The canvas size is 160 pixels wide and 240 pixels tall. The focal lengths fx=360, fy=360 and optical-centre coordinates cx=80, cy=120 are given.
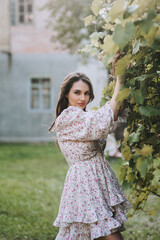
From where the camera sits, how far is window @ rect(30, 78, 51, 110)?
16453mm

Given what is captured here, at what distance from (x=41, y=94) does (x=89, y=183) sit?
46.7ft

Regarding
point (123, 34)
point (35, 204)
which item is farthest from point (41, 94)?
point (123, 34)

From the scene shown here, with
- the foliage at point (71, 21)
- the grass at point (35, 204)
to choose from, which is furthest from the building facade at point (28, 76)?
the grass at point (35, 204)

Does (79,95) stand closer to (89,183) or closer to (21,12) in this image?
(89,183)

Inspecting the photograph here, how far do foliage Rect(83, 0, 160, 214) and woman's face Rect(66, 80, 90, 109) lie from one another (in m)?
0.37

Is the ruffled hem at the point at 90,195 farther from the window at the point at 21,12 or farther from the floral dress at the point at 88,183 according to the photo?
the window at the point at 21,12

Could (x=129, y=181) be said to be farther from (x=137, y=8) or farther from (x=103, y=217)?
(x=137, y=8)

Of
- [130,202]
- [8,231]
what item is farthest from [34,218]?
[130,202]

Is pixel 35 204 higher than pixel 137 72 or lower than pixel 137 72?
lower

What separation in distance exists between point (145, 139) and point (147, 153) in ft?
1.16

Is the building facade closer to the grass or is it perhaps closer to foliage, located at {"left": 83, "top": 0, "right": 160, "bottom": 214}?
the grass

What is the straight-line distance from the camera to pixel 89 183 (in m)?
2.47

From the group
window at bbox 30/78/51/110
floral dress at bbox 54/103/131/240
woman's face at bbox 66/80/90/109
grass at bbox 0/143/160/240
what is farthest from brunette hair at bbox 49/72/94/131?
window at bbox 30/78/51/110

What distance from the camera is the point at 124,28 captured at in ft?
4.69
